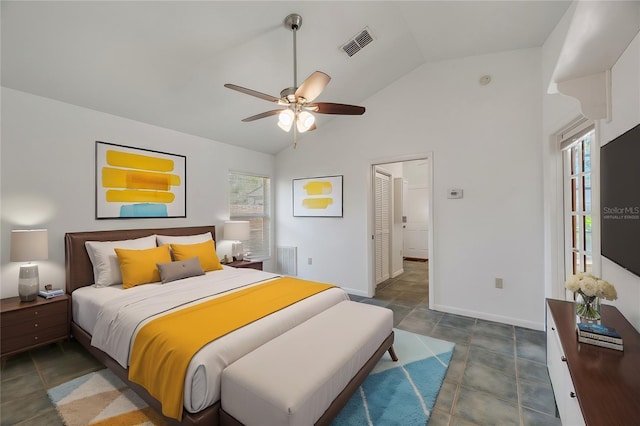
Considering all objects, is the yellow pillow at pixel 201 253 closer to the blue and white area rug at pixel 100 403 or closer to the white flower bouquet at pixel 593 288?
the blue and white area rug at pixel 100 403

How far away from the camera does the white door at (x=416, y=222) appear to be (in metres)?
7.69

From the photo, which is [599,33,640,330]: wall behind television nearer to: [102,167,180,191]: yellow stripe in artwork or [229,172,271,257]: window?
[102,167,180,191]: yellow stripe in artwork

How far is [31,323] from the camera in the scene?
2457 mm

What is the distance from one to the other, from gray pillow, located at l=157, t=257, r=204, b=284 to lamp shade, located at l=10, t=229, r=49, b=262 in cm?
94

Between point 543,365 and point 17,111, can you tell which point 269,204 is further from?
point 543,365

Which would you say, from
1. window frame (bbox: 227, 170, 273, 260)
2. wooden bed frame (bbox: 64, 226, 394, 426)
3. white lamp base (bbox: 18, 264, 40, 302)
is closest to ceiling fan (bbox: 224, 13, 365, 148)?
wooden bed frame (bbox: 64, 226, 394, 426)

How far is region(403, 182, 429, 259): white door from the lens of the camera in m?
7.69

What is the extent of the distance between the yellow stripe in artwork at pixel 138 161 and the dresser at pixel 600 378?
417 centimetres

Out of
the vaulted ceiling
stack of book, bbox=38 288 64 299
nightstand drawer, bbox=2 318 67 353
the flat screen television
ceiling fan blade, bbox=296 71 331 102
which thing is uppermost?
the vaulted ceiling

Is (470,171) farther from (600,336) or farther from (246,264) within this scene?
(246,264)

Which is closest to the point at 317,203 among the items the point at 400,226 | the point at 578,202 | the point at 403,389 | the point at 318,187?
the point at 318,187

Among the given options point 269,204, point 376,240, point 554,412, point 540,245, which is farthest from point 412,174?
point 554,412

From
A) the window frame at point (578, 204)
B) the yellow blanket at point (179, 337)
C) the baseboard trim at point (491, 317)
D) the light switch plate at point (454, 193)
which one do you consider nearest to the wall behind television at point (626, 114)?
the window frame at point (578, 204)

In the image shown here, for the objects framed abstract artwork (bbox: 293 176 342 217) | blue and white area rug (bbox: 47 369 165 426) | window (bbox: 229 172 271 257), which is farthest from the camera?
window (bbox: 229 172 271 257)
